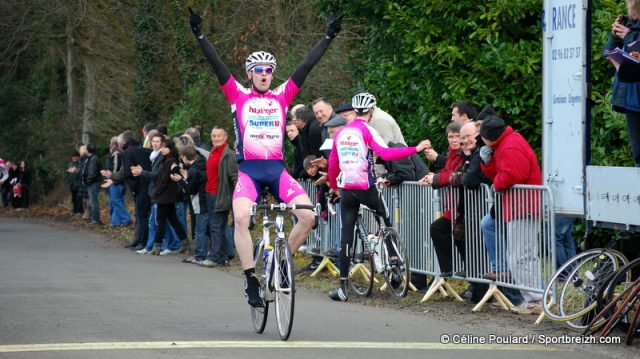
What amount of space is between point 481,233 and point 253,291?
2.95 m

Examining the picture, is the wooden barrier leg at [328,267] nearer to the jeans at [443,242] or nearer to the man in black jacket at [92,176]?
the jeans at [443,242]

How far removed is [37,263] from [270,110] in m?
8.28

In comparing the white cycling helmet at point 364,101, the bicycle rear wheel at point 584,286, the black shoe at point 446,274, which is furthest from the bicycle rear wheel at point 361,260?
the bicycle rear wheel at point 584,286

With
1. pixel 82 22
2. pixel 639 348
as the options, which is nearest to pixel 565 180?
pixel 639 348

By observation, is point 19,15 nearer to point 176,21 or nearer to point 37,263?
point 176,21

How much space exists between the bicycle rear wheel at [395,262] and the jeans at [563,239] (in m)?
1.57

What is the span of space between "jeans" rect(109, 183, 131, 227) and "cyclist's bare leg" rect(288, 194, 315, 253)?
53.3 ft

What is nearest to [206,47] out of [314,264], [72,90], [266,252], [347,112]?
[266,252]

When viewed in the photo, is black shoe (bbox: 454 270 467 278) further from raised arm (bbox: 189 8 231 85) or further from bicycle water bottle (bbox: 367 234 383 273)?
raised arm (bbox: 189 8 231 85)

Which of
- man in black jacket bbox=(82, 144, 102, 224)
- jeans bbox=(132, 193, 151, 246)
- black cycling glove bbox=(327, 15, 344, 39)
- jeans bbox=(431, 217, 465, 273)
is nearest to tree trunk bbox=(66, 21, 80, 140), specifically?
man in black jacket bbox=(82, 144, 102, 224)

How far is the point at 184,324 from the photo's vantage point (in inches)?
424

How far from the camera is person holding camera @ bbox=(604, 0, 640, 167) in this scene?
9766mm

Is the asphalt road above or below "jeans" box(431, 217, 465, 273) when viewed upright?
below

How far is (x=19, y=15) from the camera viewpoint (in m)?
37.6
